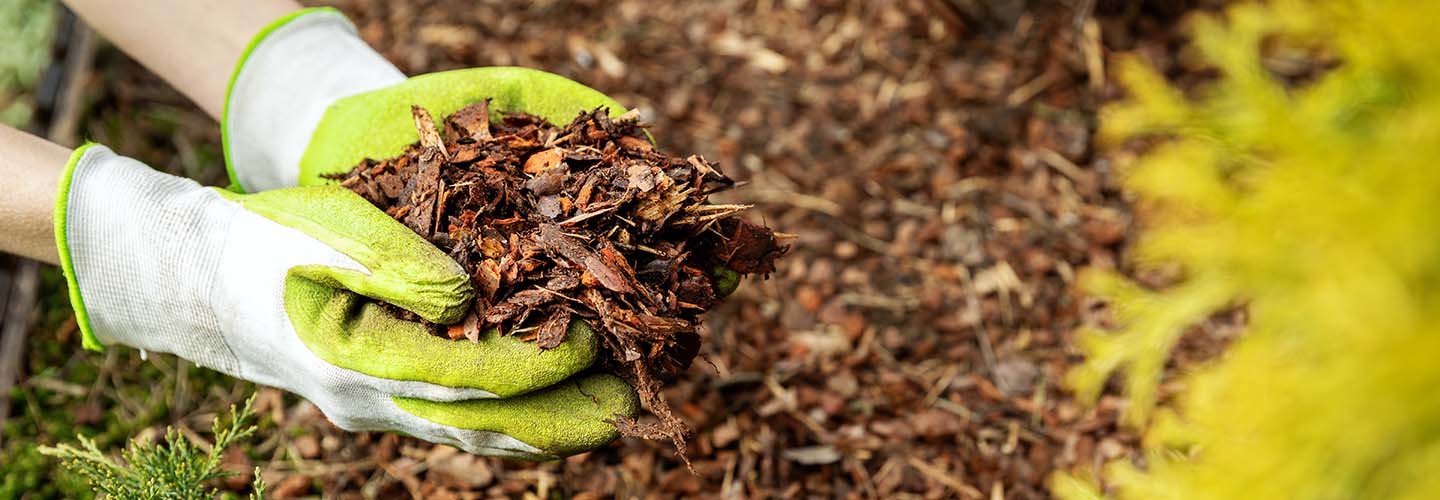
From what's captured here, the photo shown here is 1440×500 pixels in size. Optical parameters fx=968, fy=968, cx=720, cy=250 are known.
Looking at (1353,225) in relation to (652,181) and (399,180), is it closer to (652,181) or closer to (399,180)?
(652,181)

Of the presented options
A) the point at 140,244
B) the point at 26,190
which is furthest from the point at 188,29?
the point at 140,244

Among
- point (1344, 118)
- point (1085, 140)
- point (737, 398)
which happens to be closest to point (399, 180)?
point (737, 398)

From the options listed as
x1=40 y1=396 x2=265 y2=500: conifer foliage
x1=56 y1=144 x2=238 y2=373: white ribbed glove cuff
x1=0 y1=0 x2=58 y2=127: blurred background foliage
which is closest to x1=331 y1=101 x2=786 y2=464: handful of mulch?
x1=56 y1=144 x2=238 y2=373: white ribbed glove cuff

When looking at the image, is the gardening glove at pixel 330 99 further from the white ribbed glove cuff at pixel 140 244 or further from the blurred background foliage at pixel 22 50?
the blurred background foliage at pixel 22 50

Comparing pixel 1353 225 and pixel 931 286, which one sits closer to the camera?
pixel 1353 225

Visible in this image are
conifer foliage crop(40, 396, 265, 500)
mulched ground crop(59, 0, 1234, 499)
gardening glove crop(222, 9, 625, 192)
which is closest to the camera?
conifer foliage crop(40, 396, 265, 500)

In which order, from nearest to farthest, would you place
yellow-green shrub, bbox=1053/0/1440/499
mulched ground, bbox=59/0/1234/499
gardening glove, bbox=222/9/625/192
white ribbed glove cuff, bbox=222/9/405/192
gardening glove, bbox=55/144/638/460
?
yellow-green shrub, bbox=1053/0/1440/499 → gardening glove, bbox=55/144/638/460 → gardening glove, bbox=222/9/625/192 → white ribbed glove cuff, bbox=222/9/405/192 → mulched ground, bbox=59/0/1234/499

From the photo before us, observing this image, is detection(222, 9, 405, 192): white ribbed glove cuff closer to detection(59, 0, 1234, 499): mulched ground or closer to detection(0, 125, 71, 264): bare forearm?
detection(0, 125, 71, 264): bare forearm

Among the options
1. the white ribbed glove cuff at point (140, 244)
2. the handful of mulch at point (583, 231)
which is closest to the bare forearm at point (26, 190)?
the white ribbed glove cuff at point (140, 244)
